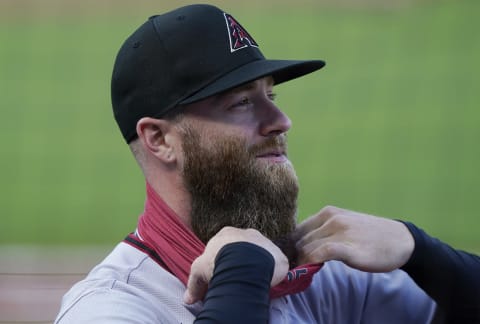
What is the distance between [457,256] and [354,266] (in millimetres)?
293

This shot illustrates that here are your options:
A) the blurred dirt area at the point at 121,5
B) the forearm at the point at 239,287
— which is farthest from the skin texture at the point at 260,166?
the blurred dirt area at the point at 121,5

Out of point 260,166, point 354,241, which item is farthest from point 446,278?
point 260,166

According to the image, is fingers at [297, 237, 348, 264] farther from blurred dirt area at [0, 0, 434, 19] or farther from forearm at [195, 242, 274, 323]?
blurred dirt area at [0, 0, 434, 19]

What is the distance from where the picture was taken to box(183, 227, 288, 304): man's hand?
132 centimetres

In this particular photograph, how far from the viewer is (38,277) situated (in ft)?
12.6

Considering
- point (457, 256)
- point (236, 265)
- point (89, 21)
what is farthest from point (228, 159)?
point (89, 21)

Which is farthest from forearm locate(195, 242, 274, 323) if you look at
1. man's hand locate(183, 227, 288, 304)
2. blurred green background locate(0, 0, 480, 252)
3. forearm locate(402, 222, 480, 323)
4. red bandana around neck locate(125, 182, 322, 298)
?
blurred green background locate(0, 0, 480, 252)

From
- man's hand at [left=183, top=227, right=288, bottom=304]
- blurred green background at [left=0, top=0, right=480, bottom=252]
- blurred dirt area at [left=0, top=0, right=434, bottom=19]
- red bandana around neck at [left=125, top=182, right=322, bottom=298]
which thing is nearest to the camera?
man's hand at [left=183, top=227, right=288, bottom=304]

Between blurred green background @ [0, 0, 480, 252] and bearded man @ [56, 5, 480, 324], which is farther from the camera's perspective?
blurred green background @ [0, 0, 480, 252]

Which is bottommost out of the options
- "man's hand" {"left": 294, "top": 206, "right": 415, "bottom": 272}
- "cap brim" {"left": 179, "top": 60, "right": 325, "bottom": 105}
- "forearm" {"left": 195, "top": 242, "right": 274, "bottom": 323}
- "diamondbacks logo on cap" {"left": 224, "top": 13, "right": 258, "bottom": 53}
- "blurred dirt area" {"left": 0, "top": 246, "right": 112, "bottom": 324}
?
"blurred dirt area" {"left": 0, "top": 246, "right": 112, "bottom": 324}

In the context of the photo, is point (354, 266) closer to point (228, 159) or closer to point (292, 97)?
point (228, 159)

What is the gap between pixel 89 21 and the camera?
6.54 metres

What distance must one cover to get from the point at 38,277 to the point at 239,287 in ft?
9.26

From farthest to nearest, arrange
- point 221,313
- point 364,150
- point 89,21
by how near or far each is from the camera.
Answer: point 89,21 → point 364,150 → point 221,313
